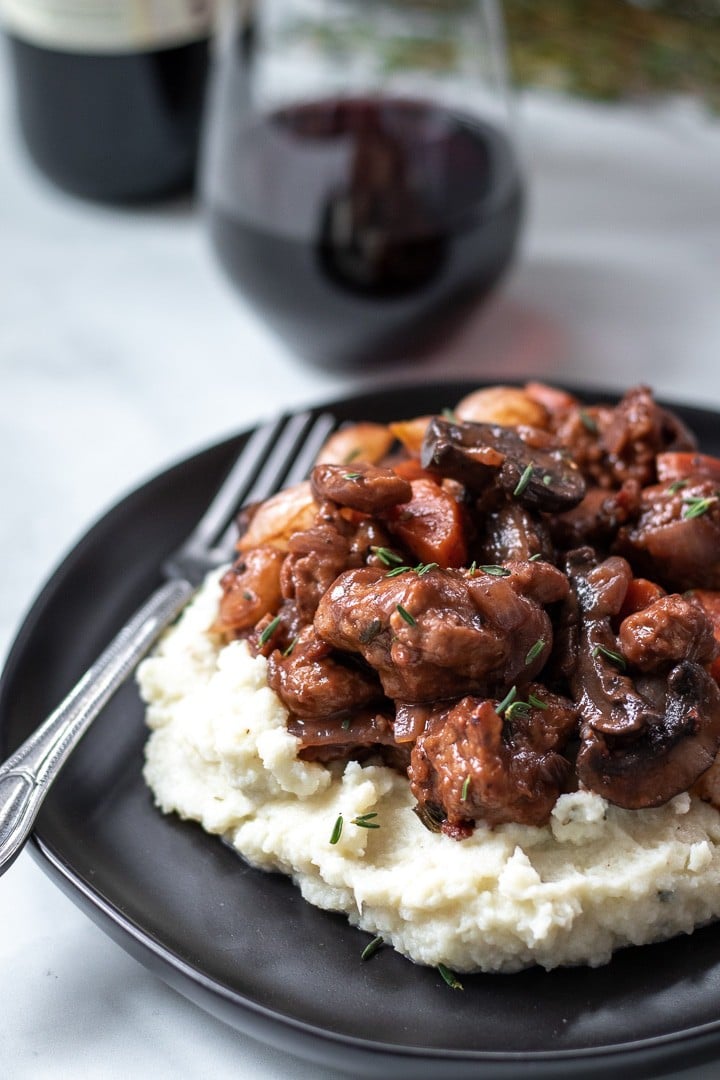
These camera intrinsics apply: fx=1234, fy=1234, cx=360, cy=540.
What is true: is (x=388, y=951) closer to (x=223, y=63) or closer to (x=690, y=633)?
(x=690, y=633)

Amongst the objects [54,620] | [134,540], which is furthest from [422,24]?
[54,620]

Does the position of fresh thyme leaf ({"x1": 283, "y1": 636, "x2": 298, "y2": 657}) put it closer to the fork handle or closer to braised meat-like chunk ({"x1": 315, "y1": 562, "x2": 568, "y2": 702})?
braised meat-like chunk ({"x1": 315, "y1": 562, "x2": 568, "y2": 702})

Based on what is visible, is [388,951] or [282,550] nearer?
[388,951]

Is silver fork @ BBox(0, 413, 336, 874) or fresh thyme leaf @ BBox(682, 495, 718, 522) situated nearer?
silver fork @ BBox(0, 413, 336, 874)

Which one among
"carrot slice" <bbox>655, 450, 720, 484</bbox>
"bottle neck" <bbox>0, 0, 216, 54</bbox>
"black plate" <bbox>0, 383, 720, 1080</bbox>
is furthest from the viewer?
"bottle neck" <bbox>0, 0, 216, 54</bbox>

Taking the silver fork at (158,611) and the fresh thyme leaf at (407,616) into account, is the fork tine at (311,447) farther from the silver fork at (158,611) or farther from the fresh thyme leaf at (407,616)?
the fresh thyme leaf at (407,616)

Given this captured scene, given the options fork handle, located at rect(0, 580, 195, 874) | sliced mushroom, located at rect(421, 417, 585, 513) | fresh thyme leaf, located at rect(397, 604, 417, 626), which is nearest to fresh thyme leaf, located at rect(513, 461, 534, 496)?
sliced mushroom, located at rect(421, 417, 585, 513)
